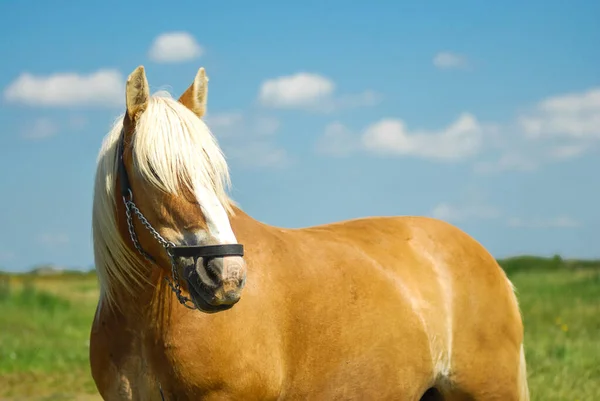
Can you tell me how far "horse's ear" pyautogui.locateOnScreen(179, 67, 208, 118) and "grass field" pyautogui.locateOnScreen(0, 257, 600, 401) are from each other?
4.80 meters

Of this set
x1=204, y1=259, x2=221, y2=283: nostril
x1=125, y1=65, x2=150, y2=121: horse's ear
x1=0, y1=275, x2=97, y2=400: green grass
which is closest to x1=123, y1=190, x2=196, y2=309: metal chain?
x1=204, y1=259, x2=221, y2=283: nostril

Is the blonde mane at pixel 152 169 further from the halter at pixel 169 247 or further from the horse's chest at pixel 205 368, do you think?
the horse's chest at pixel 205 368

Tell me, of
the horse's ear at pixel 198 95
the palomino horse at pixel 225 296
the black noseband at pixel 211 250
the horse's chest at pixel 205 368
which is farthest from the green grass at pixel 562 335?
the black noseband at pixel 211 250

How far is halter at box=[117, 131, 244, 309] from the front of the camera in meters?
3.04

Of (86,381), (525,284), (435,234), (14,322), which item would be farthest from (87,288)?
(435,234)

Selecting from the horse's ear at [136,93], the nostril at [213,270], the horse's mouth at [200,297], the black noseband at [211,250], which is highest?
the horse's ear at [136,93]

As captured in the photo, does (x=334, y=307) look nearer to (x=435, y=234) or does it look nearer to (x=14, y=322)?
(x=435, y=234)

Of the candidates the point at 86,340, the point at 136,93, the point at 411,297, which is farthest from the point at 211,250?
the point at 86,340

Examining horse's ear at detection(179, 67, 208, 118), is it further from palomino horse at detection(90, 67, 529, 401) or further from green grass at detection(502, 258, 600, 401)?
green grass at detection(502, 258, 600, 401)

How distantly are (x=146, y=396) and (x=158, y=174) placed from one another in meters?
1.05

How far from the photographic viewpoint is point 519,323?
5.09 m

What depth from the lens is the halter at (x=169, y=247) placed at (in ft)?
9.98

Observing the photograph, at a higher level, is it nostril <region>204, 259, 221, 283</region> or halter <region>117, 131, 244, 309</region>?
halter <region>117, 131, 244, 309</region>

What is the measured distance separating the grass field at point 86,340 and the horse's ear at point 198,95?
4801mm
